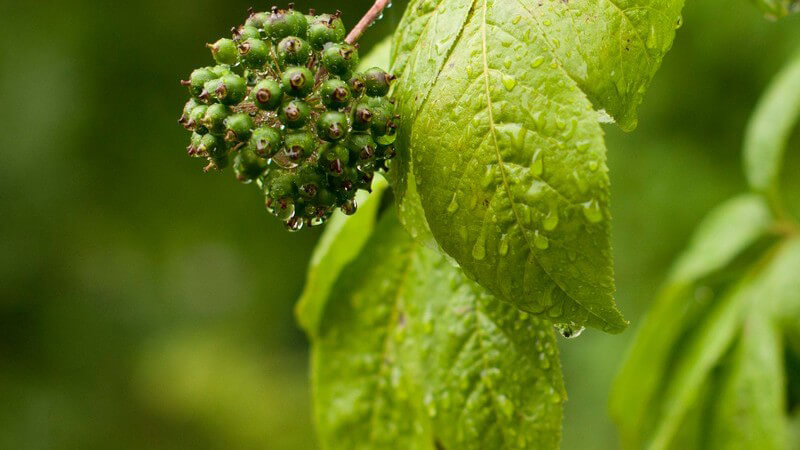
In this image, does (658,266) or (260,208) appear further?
(260,208)

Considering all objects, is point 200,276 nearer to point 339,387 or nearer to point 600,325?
point 339,387

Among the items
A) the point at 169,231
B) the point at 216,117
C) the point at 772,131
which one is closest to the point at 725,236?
the point at 772,131

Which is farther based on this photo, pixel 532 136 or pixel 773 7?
pixel 773 7

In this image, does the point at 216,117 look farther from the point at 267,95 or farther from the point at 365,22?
the point at 365,22

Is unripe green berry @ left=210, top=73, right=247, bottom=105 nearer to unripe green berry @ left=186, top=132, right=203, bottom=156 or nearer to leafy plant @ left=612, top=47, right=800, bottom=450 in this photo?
unripe green berry @ left=186, top=132, right=203, bottom=156

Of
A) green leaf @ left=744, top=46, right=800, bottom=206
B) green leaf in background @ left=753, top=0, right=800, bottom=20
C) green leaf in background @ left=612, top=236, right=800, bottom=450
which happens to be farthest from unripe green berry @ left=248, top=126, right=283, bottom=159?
green leaf @ left=744, top=46, right=800, bottom=206

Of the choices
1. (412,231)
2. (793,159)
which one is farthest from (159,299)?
(412,231)

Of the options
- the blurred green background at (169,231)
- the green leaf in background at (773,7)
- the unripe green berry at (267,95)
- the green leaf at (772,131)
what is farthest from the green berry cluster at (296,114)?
the blurred green background at (169,231)
